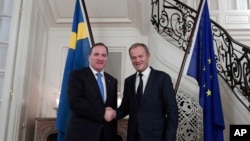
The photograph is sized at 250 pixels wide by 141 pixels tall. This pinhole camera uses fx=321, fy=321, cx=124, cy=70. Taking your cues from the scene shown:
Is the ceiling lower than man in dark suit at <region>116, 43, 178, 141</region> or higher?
higher

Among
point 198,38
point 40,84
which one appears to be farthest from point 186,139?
point 40,84

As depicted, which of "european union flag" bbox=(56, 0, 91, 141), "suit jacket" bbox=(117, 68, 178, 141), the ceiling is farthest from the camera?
the ceiling

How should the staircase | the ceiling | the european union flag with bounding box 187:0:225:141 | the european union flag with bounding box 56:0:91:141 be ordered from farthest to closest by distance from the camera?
1. the ceiling
2. the staircase
3. the european union flag with bounding box 56:0:91:141
4. the european union flag with bounding box 187:0:225:141

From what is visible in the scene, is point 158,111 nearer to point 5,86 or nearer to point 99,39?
point 5,86

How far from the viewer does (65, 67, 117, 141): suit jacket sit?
259 cm

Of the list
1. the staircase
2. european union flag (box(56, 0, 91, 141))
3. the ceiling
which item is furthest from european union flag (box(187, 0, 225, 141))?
the ceiling

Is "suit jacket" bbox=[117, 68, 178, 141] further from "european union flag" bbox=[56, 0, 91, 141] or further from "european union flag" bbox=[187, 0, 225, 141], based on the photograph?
"european union flag" bbox=[56, 0, 91, 141]

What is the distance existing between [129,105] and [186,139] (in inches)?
71.0

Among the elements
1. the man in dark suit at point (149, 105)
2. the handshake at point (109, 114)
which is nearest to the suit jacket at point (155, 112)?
the man in dark suit at point (149, 105)

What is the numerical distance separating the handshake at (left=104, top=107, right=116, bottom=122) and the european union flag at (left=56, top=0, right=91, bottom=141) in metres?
0.98

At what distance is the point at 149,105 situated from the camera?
263 cm

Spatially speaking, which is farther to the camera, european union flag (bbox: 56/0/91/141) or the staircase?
the staircase

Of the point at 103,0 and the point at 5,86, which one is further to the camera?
the point at 103,0

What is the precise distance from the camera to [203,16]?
12.4ft
